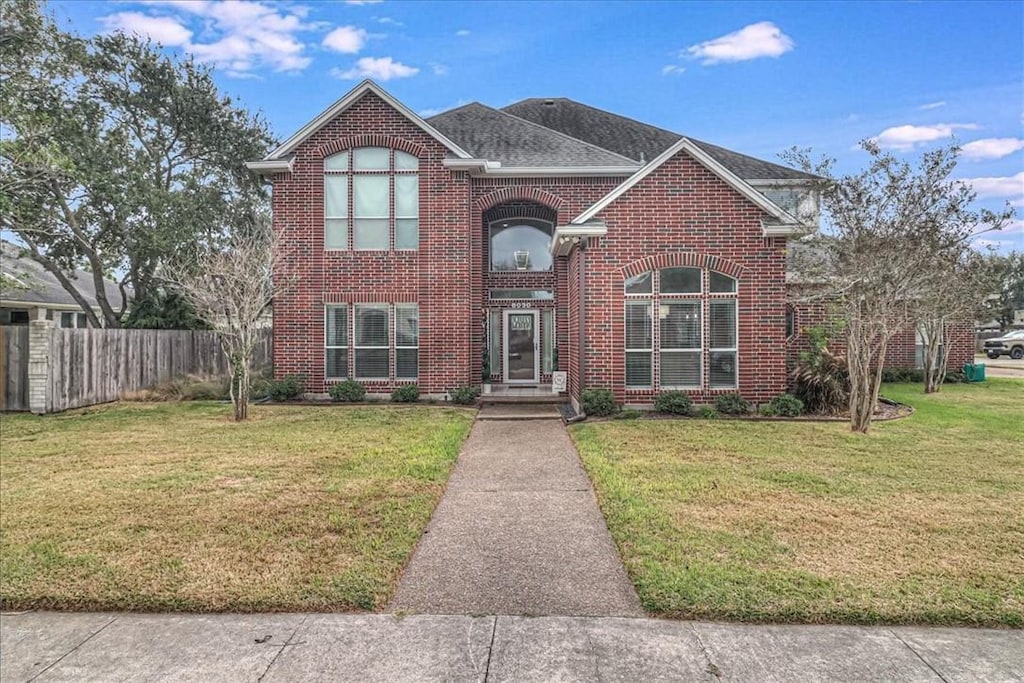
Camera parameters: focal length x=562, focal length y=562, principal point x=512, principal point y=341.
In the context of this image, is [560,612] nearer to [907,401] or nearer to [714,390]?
[714,390]

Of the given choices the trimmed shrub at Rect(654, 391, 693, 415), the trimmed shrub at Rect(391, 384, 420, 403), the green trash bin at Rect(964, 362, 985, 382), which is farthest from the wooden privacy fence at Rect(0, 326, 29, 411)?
the green trash bin at Rect(964, 362, 985, 382)

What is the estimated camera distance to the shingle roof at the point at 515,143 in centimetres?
1483

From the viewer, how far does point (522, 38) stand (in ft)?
45.5

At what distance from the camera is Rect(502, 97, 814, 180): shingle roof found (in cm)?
1742

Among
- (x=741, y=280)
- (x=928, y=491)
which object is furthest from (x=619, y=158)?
(x=928, y=491)

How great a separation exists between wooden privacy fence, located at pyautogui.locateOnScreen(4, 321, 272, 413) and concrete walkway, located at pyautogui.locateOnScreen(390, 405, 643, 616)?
34.6 ft

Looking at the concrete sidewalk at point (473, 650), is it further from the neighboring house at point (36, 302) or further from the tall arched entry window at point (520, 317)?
the neighboring house at point (36, 302)

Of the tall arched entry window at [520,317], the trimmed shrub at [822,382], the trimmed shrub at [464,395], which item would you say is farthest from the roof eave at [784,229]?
the trimmed shrub at [464,395]

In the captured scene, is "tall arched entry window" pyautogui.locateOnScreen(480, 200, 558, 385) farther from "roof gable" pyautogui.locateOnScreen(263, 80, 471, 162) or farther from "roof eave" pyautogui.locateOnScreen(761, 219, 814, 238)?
"roof eave" pyautogui.locateOnScreen(761, 219, 814, 238)

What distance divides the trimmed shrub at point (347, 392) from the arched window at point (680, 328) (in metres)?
6.40

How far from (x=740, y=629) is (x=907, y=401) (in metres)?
13.2

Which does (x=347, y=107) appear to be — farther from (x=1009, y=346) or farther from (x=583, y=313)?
(x=1009, y=346)

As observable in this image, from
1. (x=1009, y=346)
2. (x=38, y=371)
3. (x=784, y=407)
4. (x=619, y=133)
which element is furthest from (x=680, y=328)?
(x=1009, y=346)

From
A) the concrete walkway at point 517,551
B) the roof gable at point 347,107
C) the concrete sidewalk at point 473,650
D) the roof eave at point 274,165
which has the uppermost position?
the roof gable at point 347,107
